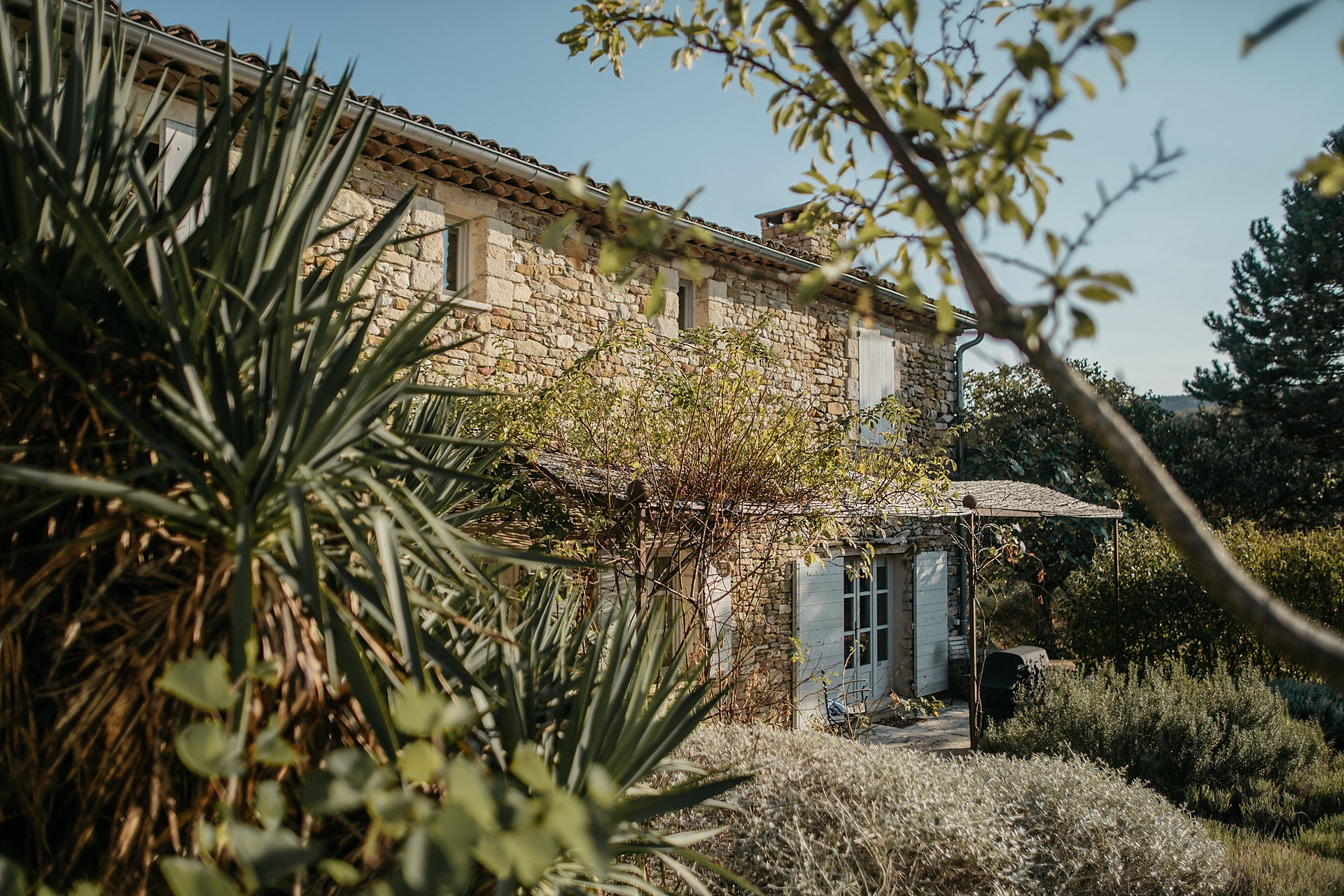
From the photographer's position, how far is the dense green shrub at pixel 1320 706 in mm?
7332

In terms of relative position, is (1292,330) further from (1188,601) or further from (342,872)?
(342,872)

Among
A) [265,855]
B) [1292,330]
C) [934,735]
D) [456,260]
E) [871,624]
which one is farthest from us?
[1292,330]

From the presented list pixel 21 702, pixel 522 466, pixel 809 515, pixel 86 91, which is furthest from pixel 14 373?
pixel 809 515

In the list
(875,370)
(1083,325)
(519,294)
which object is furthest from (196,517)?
(875,370)

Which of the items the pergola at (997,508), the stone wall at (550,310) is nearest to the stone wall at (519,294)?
the stone wall at (550,310)

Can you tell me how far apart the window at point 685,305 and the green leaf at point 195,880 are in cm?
746

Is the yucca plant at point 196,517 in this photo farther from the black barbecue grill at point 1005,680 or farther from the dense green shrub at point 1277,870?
the black barbecue grill at point 1005,680

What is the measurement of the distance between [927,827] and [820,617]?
5.55 metres

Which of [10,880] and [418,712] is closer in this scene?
[418,712]

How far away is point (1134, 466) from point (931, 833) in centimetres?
306

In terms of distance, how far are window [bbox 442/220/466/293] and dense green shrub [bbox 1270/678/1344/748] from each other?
754 cm

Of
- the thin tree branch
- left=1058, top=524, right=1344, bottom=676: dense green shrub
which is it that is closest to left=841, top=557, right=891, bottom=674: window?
left=1058, top=524, right=1344, bottom=676: dense green shrub

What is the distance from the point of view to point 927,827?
11.6 ft

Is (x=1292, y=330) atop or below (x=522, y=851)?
atop
